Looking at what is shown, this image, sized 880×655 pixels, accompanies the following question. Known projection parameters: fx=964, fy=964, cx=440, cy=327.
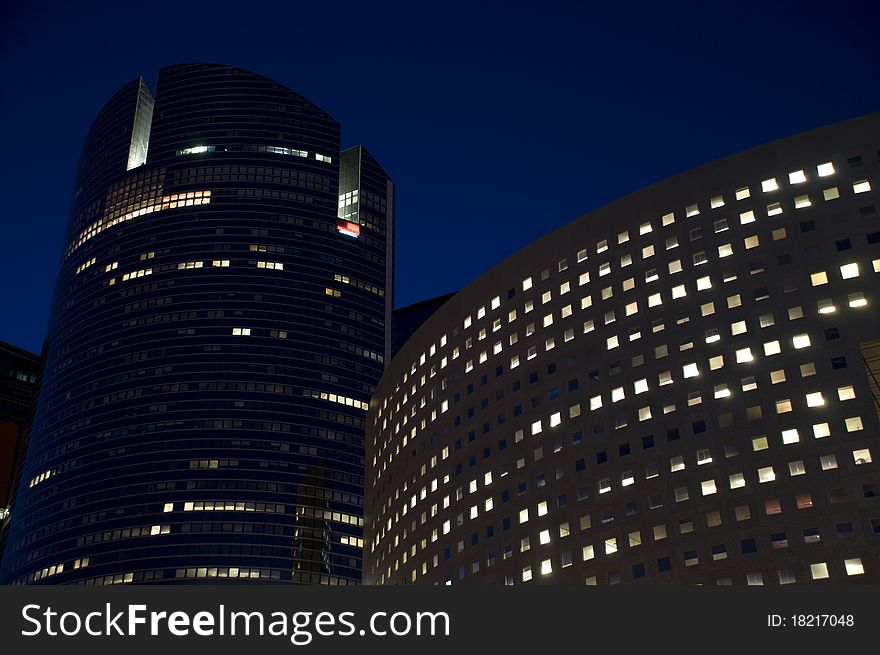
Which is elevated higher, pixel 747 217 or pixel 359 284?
pixel 359 284

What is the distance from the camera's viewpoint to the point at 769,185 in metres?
65.1

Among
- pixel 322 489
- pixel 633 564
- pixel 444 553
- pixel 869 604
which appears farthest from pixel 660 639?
pixel 322 489

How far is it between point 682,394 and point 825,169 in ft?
58.5

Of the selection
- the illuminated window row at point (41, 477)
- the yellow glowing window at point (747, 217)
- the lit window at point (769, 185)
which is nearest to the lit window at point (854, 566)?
the yellow glowing window at point (747, 217)

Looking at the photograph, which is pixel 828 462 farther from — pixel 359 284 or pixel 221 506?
pixel 359 284

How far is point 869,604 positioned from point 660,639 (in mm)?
2835

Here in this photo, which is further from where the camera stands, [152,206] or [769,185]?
[152,206]

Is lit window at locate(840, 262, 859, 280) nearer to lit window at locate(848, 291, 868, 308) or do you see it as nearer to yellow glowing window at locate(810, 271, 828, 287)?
yellow glowing window at locate(810, 271, 828, 287)

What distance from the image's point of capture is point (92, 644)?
487 inches

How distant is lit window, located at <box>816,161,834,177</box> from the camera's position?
6331cm

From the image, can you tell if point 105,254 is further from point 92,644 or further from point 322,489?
point 92,644

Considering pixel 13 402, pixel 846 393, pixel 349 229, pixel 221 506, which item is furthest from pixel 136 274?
pixel 846 393

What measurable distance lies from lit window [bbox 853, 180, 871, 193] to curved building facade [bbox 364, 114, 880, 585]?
0.57ft

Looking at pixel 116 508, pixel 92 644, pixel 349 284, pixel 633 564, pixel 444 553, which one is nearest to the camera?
pixel 92 644
